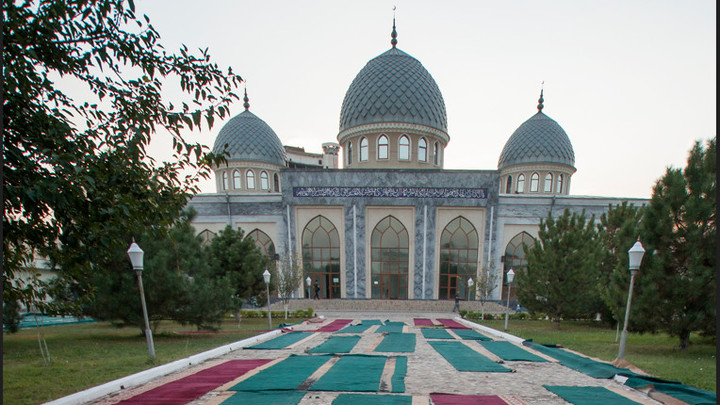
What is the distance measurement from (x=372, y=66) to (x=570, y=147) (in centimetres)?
1834

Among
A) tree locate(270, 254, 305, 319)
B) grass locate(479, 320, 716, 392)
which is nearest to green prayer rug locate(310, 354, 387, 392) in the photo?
grass locate(479, 320, 716, 392)

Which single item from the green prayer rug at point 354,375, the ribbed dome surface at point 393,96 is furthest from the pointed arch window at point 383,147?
the green prayer rug at point 354,375

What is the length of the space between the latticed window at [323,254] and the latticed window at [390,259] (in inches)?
98.1

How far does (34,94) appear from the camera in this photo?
371 cm

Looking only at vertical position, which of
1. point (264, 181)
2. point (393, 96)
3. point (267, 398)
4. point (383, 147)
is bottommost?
point (267, 398)

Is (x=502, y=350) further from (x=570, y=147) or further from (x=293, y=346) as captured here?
(x=570, y=147)

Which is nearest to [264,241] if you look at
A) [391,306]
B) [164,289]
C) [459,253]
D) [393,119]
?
[391,306]

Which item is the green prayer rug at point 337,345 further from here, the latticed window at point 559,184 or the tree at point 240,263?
the latticed window at point 559,184

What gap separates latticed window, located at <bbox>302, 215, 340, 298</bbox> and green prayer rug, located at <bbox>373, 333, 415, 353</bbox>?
14.2 m

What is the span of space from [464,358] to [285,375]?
362cm

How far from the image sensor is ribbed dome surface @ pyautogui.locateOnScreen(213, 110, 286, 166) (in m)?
32.9

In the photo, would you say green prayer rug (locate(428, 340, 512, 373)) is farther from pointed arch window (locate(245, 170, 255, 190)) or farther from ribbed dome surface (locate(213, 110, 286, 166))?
ribbed dome surface (locate(213, 110, 286, 166))

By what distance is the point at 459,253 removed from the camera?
25078 millimetres

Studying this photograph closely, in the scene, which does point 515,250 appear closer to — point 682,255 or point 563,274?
point 563,274
